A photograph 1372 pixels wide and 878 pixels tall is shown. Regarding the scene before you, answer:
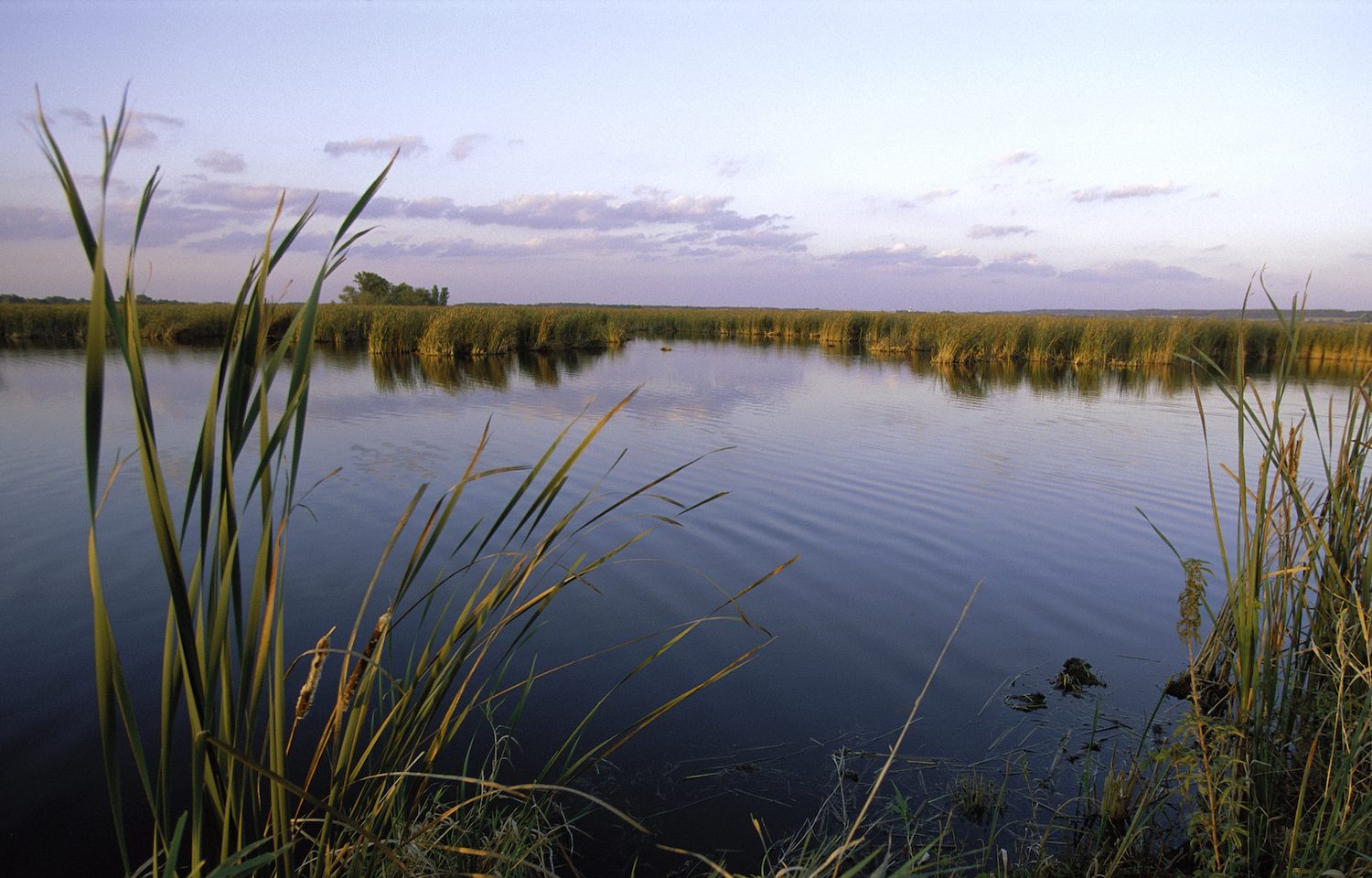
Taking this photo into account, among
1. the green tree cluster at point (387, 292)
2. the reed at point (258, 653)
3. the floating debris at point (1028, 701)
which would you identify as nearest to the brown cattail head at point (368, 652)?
the reed at point (258, 653)

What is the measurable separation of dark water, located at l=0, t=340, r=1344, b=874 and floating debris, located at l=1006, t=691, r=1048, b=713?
39 millimetres

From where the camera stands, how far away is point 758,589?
4.22m

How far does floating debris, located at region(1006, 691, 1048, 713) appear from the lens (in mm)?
3021

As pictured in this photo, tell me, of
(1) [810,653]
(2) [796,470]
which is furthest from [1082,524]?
(1) [810,653]

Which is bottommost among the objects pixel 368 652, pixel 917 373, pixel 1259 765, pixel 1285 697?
pixel 1259 765

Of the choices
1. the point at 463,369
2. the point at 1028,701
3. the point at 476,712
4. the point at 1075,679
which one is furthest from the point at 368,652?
the point at 463,369

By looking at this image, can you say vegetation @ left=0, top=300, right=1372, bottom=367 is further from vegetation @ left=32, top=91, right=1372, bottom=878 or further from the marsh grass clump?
the marsh grass clump

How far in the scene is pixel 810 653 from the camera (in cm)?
346

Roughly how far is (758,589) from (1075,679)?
5.13ft

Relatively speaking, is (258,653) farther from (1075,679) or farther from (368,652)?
(1075,679)

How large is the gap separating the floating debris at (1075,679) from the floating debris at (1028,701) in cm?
12

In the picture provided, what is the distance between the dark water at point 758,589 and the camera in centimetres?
261

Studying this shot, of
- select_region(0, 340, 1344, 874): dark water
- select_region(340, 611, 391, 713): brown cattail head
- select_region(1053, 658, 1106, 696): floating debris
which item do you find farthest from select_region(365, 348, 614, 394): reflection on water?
select_region(340, 611, 391, 713): brown cattail head

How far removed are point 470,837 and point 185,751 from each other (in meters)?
1.21
